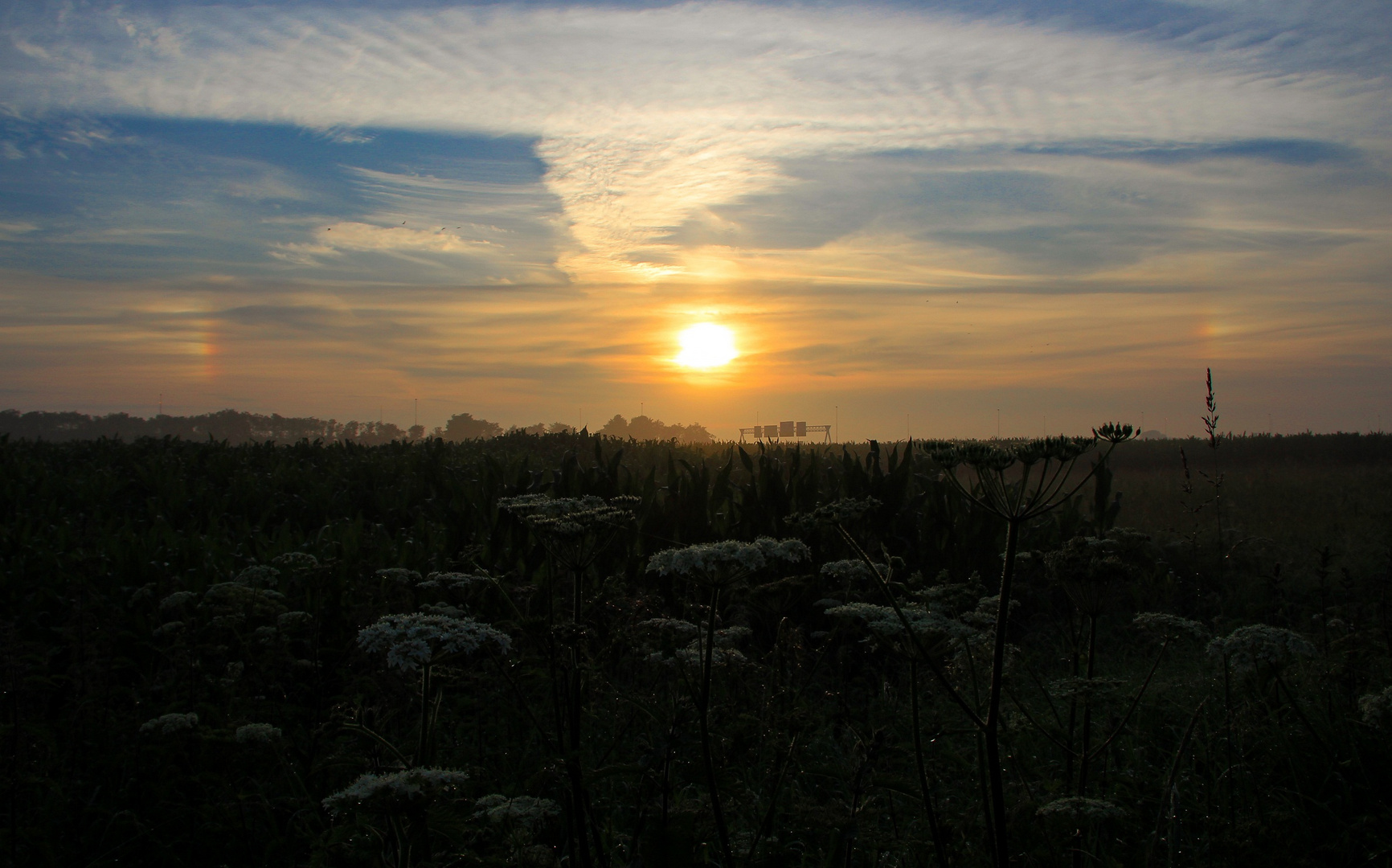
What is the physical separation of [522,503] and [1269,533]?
38.8 ft

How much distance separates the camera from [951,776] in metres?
4.68

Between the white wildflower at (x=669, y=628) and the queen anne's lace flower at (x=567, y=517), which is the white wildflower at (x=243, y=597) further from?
the white wildflower at (x=669, y=628)

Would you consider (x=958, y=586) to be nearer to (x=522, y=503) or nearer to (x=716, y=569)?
(x=716, y=569)

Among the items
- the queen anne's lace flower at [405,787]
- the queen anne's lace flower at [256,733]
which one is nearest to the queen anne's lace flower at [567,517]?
the queen anne's lace flower at [405,787]

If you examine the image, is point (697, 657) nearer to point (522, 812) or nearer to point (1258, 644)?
point (522, 812)

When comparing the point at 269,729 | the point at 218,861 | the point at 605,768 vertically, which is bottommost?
the point at 218,861

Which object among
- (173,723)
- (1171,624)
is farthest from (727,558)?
(173,723)

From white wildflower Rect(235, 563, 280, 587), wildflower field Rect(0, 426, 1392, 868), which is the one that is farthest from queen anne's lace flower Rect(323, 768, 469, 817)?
white wildflower Rect(235, 563, 280, 587)

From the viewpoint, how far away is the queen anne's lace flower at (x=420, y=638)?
2553mm

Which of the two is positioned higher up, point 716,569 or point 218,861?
point 716,569

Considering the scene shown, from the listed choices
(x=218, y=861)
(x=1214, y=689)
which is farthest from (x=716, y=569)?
(x=1214, y=689)

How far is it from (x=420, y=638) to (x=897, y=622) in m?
1.50

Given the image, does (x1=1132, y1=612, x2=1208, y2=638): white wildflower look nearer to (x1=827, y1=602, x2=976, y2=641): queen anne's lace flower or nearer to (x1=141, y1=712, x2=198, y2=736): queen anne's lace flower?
(x1=827, y1=602, x2=976, y2=641): queen anne's lace flower

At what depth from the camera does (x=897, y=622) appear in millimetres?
2617
